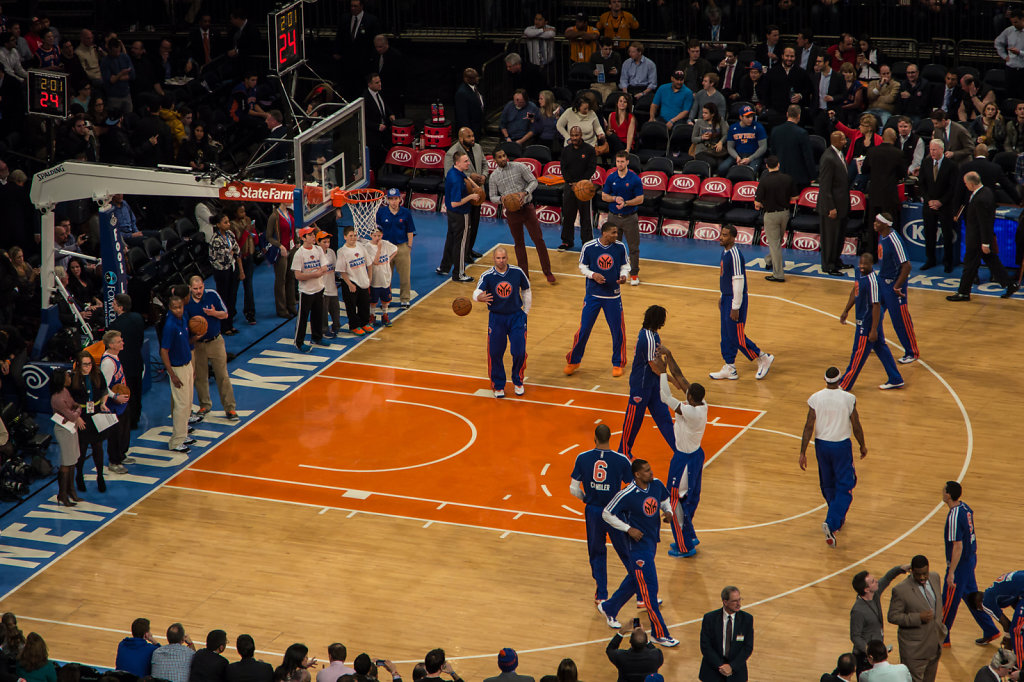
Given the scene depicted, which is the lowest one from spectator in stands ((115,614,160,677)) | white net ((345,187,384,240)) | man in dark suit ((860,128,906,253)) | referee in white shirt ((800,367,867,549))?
spectator in stands ((115,614,160,677))

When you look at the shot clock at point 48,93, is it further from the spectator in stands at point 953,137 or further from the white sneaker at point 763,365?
the spectator in stands at point 953,137

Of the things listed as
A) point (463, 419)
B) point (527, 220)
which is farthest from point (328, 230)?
point (463, 419)

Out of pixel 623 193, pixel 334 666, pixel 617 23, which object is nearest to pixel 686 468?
pixel 334 666

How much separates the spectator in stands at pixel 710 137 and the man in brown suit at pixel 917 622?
1522 centimetres

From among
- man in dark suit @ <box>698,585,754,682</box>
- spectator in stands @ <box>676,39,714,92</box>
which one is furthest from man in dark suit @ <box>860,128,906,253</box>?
man in dark suit @ <box>698,585,754,682</box>

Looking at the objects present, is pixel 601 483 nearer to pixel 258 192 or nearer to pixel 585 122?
pixel 258 192

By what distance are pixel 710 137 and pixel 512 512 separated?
A: 12321 millimetres

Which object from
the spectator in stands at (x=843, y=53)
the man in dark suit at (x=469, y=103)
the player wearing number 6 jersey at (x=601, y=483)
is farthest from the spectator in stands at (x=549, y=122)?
the player wearing number 6 jersey at (x=601, y=483)

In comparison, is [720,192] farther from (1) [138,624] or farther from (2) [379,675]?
(1) [138,624]

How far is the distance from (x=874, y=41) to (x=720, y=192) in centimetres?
560

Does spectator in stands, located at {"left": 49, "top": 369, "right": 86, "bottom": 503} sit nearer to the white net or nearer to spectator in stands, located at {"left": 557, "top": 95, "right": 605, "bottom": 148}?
the white net

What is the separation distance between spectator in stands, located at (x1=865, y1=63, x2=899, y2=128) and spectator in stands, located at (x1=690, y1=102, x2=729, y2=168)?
2708mm

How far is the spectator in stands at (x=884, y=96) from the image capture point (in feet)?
87.9

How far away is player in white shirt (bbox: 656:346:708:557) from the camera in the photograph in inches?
591
